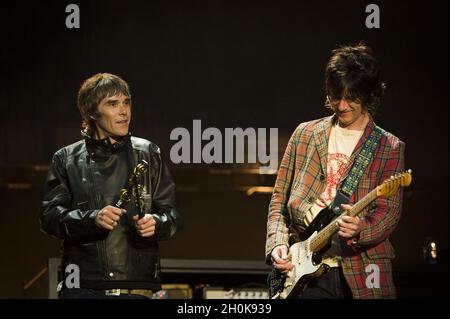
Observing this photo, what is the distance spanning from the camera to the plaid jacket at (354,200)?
3682 mm

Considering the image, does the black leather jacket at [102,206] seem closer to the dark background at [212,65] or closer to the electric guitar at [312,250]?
the electric guitar at [312,250]

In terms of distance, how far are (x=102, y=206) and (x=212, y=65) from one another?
4.95ft

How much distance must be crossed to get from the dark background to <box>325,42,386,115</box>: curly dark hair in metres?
1.04

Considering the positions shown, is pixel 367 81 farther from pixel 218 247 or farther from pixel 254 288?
pixel 218 247

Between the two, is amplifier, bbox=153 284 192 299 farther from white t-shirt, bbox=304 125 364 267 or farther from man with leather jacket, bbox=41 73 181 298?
white t-shirt, bbox=304 125 364 267

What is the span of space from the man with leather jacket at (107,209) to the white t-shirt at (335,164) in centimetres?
65

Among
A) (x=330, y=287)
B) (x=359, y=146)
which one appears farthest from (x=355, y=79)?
(x=330, y=287)

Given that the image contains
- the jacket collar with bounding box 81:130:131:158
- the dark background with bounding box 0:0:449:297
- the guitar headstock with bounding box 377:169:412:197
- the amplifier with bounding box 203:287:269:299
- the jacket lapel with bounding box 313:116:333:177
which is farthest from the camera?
the amplifier with bounding box 203:287:269:299

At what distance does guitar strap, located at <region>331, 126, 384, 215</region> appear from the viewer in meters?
3.76

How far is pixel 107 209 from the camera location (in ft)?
12.3

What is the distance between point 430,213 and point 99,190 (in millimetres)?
2525

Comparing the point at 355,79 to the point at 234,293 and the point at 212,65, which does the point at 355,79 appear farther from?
the point at 234,293

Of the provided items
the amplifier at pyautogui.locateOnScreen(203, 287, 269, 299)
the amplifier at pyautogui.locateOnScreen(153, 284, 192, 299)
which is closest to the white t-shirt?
the amplifier at pyautogui.locateOnScreen(203, 287, 269, 299)

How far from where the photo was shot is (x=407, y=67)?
497cm
